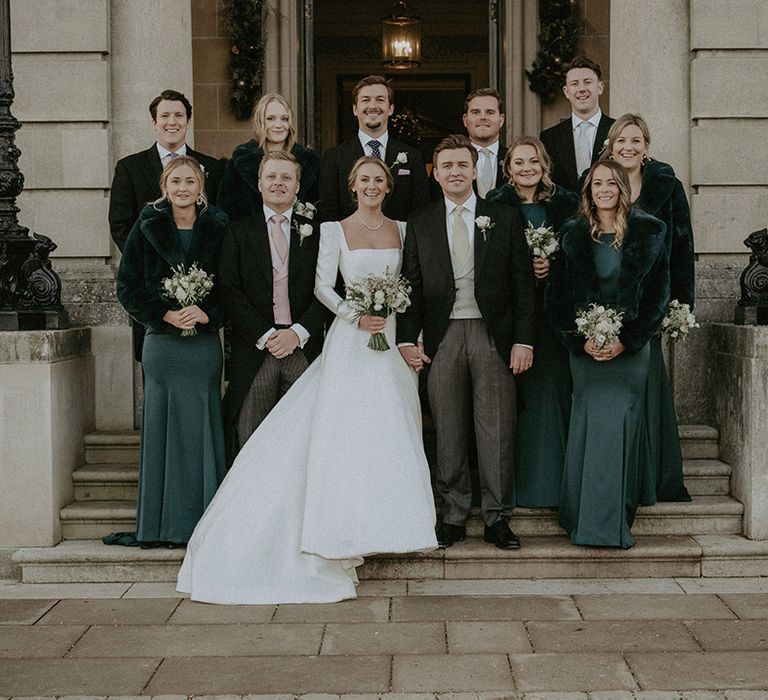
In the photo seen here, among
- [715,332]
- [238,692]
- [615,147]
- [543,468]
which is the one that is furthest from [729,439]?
[238,692]

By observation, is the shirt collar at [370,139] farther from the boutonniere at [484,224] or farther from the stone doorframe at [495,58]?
the stone doorframe at [495,58]

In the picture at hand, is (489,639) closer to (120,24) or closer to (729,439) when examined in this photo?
(729,439)

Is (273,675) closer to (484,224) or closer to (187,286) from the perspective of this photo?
(187,286)

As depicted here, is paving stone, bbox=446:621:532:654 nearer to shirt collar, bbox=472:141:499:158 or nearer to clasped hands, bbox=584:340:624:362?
clasped hands, bbox=584:340:624:362

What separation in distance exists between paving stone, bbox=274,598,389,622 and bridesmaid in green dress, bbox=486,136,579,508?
53.2 inches

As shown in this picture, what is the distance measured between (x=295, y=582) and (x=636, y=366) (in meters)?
2.36

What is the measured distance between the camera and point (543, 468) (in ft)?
24.4

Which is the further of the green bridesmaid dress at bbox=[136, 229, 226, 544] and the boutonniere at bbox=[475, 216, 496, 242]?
the green bridesmaid dress at bbox=[136, 229, 226, 544]

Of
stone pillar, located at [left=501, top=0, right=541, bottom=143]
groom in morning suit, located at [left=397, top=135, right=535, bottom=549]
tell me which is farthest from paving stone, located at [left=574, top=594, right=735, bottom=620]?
stone pillar, located at [left=501, top=0, right=541, bottom=143]

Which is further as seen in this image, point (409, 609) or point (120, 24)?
point (120, 24)

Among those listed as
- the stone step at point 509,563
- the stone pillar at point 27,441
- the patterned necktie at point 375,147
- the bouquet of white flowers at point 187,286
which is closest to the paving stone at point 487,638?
the stone step at point 509,563

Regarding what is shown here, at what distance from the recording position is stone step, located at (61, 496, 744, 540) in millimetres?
7410

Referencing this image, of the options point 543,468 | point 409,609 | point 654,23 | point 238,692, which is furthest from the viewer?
point 654,23

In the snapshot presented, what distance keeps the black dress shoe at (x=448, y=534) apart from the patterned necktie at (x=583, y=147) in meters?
2.49
